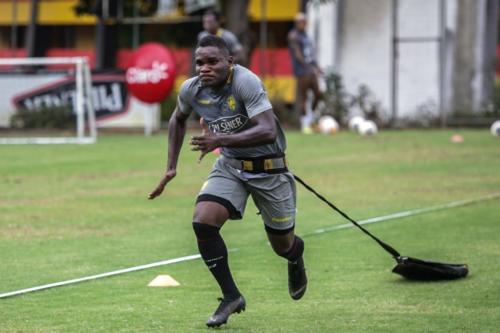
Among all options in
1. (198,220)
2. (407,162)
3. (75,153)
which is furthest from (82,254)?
(75,153)

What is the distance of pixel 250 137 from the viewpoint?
7.16 m

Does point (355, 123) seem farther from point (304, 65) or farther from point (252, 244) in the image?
point (252, 244)

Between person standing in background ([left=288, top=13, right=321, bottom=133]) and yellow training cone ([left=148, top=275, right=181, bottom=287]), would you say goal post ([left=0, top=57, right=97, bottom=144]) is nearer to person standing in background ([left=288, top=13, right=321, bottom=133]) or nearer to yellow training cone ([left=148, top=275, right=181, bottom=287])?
person standing in background ([left=288, top=13, right=321, bottom=133])

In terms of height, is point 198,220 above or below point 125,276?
above

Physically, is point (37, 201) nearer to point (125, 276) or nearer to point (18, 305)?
point (125, 276)

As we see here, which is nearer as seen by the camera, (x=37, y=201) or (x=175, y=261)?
(x=175, y=261)

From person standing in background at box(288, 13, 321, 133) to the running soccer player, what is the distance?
1688 cm

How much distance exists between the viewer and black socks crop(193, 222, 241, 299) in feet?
24.4

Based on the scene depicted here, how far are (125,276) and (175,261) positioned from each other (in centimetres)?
82

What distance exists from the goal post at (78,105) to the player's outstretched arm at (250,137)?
16.1 m

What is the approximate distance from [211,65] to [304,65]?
691 inches

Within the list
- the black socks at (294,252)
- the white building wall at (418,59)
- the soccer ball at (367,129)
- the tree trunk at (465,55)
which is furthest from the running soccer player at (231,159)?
the tree trunk at (465,55)

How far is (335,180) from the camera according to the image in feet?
55.2

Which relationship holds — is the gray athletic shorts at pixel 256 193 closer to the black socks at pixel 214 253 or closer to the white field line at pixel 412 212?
the black socks at pixel 214 253
